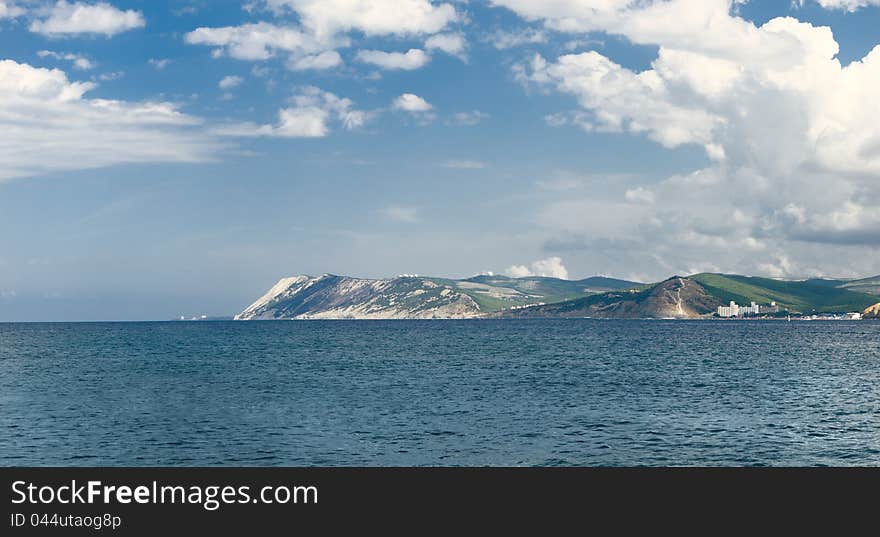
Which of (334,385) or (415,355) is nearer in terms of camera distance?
Result: (334,385)

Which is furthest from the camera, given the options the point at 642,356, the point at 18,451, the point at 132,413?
the point at 642,356
